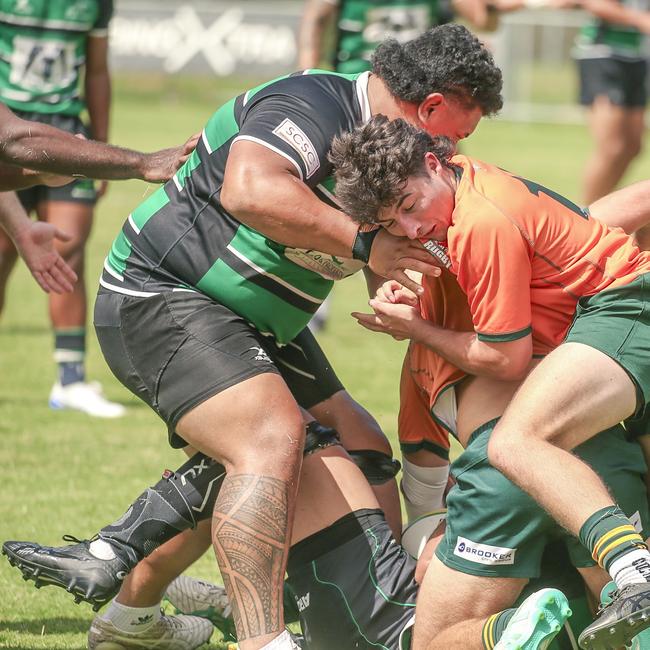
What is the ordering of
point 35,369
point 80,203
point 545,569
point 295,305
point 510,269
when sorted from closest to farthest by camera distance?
point 510,269
point 545,569
point 295,305
point 80,203
point 35,369

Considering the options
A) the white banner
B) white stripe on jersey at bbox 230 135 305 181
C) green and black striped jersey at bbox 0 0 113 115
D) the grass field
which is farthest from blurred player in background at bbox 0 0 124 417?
the white banner

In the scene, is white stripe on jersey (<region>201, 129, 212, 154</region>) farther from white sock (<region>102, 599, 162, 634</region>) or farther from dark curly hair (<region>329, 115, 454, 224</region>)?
white sock (<region>102, 599, 162, 634</region>)

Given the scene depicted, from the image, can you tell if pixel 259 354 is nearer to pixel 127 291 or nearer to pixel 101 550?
pixel 127 291

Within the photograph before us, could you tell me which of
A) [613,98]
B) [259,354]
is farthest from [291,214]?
[613,98]

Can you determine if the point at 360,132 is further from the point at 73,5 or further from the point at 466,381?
the point at 73,5

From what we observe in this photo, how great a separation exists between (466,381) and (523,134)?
65.5ft

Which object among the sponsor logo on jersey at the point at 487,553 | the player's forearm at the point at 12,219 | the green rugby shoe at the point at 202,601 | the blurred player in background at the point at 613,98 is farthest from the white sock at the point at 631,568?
the blurred player in background at the point at 613,98

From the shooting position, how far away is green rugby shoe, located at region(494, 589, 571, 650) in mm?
3572

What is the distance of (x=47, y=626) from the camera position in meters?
4.64

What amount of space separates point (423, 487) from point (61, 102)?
13.1 feet

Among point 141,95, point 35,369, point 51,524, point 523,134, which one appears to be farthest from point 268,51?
point 51,524

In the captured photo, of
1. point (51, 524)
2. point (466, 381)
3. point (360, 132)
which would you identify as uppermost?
point (360, 132)

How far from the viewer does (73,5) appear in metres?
7.58

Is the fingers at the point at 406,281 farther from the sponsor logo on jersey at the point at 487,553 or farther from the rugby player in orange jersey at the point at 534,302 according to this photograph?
the sponsor logo on jersey at the point at 487,553
